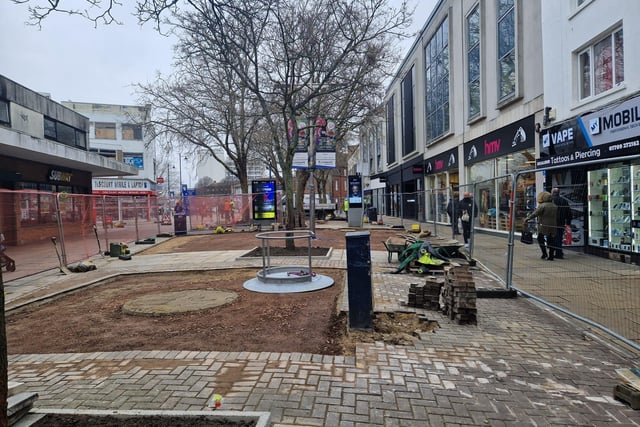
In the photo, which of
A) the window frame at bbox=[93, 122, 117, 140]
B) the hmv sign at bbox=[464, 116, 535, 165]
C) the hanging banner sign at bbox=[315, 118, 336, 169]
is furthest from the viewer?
the window frame at bbox=[93, 122, 117, 140]

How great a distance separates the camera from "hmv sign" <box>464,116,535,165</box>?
1345cm

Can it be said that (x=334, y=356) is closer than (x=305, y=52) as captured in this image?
Yes

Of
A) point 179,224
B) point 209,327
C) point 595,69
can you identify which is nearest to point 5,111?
point 179,224

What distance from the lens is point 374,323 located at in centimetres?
507

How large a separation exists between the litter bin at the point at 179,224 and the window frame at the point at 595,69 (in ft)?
59.3

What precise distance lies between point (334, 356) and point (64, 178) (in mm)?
22202

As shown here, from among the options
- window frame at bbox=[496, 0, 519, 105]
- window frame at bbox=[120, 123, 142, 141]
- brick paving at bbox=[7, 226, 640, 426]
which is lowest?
brick paving at bbox=[7, 226, 640, 426]

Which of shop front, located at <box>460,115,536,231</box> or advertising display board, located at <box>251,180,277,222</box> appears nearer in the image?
shop front, located at <box>460,115,536,231</box>

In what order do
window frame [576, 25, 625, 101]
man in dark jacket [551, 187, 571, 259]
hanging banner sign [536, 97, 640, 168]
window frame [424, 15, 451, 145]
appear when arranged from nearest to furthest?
1. man in dark jacket [551, 187, 571, 259]
2. hanging banner sign [536, 97, 640, 168]
3. window frame [576, 25, 625, 101]
4. window frame [424, 15, 451, 145]

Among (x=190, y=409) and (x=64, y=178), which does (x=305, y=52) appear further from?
(x=64, y=178)

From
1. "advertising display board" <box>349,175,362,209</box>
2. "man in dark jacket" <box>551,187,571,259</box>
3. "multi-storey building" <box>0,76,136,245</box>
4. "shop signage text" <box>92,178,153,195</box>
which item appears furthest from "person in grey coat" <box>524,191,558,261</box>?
"shop signage text" <box>92,178,153,195</box>

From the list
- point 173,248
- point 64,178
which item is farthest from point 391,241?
point 64,178

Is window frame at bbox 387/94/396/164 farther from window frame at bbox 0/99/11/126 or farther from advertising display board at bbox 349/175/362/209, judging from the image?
window frame at bbox 0/99/11/126

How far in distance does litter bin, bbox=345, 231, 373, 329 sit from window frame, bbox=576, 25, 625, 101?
8764mm
